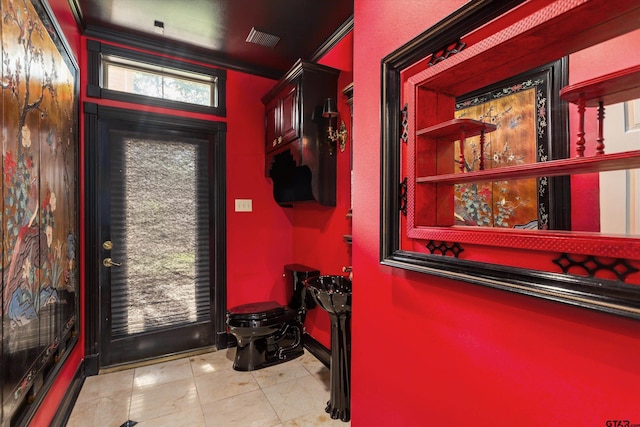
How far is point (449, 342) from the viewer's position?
3.62 feet

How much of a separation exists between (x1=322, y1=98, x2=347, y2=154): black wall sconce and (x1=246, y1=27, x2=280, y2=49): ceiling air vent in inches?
29.9

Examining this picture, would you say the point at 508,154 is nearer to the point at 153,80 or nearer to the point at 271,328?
the point at 271,328

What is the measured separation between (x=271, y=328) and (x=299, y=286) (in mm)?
484

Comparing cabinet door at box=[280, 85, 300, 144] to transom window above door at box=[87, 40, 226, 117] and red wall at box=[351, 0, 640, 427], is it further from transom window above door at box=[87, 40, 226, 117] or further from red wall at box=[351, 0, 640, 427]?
red wall at box=[351, 0, 640, 427]

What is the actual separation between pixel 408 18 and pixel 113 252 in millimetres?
2842

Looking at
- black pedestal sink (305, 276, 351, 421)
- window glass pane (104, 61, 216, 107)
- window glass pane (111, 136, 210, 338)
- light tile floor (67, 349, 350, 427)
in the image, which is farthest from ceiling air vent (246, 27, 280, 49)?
light tile floor (67, 349, 350, 427)

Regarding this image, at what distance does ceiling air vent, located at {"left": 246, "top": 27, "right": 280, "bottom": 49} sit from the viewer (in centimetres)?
259

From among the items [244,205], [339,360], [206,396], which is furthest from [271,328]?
[244,205]

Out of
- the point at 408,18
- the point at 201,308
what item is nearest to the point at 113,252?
the point at 201,308

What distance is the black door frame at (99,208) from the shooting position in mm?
2533

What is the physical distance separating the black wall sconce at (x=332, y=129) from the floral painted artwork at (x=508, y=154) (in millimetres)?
1366

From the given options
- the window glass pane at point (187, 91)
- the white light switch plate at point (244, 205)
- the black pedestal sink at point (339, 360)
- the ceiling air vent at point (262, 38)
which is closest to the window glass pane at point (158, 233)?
the white light switch plate at point (244, 205)

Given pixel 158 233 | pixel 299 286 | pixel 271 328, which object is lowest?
pixel 271 328

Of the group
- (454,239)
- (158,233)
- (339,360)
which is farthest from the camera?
(158,233)
